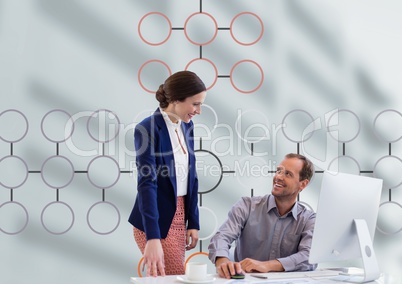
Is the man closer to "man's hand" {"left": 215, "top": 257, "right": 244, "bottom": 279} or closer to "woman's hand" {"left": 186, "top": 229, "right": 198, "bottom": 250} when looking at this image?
"woman's hand" {"left": 186, "top": 229, "right": 198, "bottom": 250}

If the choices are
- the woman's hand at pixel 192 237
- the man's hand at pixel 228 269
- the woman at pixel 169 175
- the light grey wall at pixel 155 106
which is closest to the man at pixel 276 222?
the woman's hand at pixel 192 237

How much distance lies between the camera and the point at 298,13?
3740mm

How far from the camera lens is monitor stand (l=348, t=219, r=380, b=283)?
2348 mm

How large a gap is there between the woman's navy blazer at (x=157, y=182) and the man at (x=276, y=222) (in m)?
0.25

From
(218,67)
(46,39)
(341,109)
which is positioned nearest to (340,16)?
(341,109)

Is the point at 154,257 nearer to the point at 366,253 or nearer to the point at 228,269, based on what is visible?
the point at 228,269

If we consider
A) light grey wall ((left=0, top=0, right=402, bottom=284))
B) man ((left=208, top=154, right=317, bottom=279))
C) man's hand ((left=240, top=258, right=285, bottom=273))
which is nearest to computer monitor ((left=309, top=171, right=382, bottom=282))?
man's hand ((left=240, top=258, right=285, bottom=273))

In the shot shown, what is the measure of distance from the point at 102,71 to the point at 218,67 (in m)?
0.68

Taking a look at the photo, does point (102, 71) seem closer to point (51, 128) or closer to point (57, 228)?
point (51, 128)

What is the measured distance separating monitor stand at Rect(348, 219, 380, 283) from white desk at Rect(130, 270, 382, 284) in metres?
0.12

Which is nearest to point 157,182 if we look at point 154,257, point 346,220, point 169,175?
point 169,175

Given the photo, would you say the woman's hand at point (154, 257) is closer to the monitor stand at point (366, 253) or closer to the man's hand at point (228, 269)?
the man's hand at point (228, 269)

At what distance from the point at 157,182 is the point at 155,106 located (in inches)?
43.4

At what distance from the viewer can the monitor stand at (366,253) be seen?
2348mm
